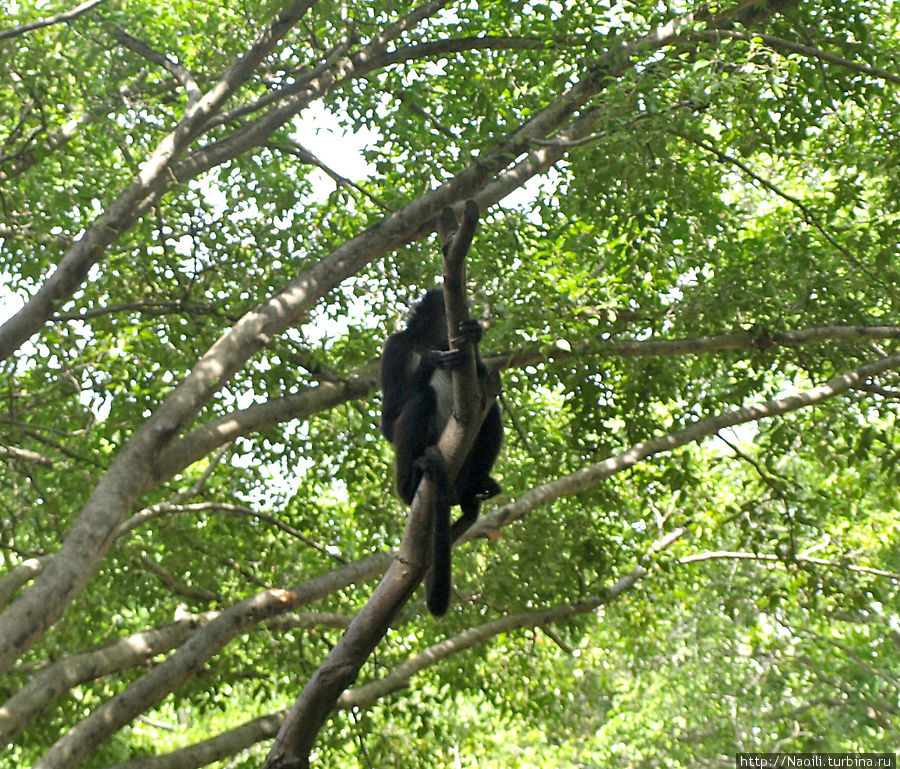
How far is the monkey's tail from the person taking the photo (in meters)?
3.30

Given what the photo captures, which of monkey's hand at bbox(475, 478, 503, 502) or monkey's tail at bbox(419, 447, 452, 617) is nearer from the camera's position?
monkey's tail at bbox(419, 447, 452, 617)

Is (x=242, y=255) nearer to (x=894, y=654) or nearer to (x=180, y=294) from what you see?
(x=180, y=294)

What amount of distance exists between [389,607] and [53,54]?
19.5 feet

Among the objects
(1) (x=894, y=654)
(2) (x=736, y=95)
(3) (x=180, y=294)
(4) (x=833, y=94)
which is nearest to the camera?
(2) (x=736, y=95)

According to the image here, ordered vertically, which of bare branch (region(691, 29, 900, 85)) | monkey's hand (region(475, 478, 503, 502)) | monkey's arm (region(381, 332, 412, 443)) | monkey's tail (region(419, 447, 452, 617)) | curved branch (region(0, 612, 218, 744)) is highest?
bare branch (region(691, 29, 900, 85))

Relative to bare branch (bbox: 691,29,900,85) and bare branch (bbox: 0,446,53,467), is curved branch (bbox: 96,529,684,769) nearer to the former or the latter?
bare branch (bbox: 0,446,53,467)

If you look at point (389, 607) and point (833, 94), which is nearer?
point (389, 607)

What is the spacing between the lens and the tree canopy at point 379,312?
630cm

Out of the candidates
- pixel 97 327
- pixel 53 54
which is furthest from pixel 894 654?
pixel 53 54

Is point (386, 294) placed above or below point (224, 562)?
above

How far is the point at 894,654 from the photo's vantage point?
1279 centimetres

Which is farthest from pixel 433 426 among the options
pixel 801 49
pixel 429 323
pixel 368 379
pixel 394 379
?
pixel 801 49

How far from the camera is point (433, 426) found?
496cm

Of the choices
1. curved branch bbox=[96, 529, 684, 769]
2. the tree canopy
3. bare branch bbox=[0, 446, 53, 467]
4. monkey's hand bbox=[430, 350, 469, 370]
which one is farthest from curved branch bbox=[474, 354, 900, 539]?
bare branch bbox=[0, 446, 53, 467]
